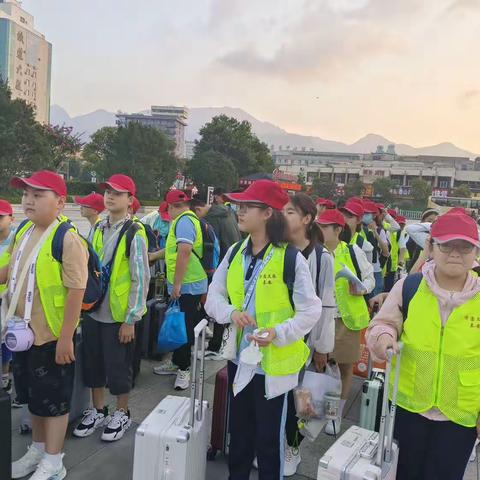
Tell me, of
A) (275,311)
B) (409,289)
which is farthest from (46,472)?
(409,289)

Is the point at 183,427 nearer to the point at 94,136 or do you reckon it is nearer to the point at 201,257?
the point at 201,257

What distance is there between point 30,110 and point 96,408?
2275 cm

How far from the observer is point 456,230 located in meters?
2.00

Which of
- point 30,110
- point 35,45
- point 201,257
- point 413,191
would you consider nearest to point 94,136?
point 30,110

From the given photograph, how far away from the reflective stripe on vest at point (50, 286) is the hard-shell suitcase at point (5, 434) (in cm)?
43

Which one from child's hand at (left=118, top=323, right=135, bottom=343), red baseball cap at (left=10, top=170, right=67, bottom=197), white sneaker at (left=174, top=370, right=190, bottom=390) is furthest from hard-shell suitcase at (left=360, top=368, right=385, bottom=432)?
red baseball cap at (left=10, top=170, right=67, bottom=197)

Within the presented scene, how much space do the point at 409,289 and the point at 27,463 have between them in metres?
2.53

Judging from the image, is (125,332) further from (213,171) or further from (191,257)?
(213,171)

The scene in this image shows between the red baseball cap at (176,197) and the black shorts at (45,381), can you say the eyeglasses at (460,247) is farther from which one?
the red baseball cap at (176,197)

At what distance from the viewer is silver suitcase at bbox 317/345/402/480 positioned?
1.99 meters

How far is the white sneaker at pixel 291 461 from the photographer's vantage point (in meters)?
3.11

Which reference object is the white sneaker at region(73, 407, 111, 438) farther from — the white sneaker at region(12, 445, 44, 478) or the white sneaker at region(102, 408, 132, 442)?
the white sneaker at region(12, 445, 44, 478)

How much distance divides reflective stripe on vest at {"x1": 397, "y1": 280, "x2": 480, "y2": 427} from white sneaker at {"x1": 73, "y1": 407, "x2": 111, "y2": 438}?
235cm

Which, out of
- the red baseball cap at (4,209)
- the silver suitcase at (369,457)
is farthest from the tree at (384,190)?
the silver suitcase at (369,457)
